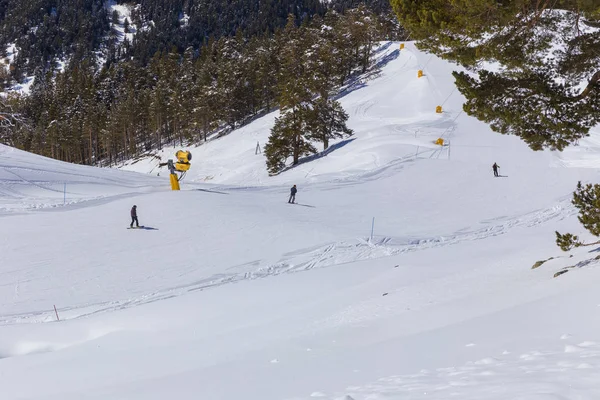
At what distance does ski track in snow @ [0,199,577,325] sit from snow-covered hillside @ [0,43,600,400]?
12 cm

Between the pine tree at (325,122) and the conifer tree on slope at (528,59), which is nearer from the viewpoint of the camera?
the conifer tree on slope at (528,59)

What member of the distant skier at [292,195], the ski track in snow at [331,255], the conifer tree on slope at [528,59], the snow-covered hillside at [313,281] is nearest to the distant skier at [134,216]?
the snow-covered hillside at [313,281]

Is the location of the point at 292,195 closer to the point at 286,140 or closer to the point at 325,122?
the point at 286,140

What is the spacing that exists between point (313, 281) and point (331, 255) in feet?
16.1

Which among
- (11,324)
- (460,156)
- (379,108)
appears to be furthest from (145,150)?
(11,324)

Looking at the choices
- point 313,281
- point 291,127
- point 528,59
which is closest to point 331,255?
point 313,281

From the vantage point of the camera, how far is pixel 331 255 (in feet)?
66.3

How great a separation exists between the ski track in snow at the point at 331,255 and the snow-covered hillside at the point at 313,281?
0.12m

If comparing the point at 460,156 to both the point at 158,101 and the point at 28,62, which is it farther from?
the point at 28,62

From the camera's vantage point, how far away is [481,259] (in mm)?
15797

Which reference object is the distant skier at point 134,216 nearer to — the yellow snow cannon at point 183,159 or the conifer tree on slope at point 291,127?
the yellow snow cannon at point 183,159

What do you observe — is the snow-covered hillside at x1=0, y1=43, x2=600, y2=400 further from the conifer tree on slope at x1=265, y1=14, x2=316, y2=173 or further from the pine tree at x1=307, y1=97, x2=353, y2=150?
the pine tree at x1=307, y1=97, x2=353, y2=150

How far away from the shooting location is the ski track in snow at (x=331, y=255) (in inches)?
585

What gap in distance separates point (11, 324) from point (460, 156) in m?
32.5
